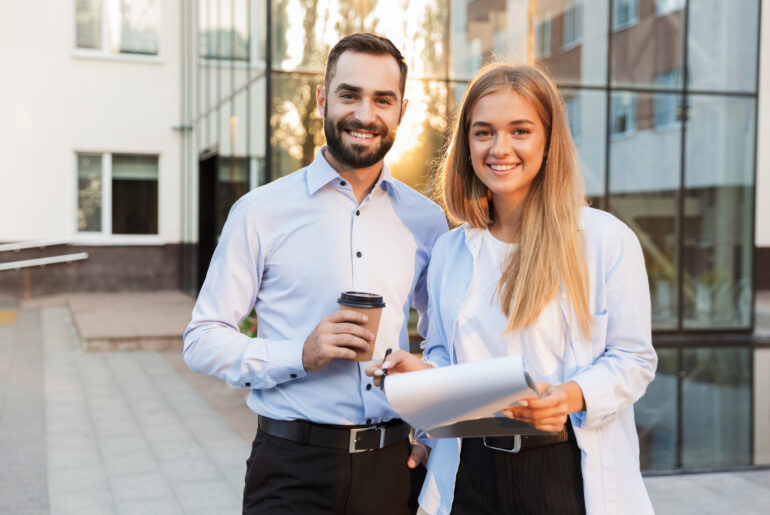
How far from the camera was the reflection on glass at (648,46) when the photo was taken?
1130 cm

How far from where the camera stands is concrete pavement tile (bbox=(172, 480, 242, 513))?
453cm

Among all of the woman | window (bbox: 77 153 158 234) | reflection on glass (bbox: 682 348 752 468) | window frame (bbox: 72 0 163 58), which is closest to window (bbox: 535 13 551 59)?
reflection on glass (bbox: 682 348 752 468)

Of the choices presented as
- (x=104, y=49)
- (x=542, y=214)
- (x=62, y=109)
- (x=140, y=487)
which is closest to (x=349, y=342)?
(x=542, y=214)

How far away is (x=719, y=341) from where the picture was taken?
11602mm

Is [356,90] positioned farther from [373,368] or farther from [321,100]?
[373,368]

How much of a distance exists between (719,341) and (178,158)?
34.2 ft

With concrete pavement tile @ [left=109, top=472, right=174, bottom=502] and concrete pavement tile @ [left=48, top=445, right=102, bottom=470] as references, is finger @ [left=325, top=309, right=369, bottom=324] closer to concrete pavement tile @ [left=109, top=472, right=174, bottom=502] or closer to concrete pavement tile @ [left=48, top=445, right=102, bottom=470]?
concrete pavement tile @ [left=109, top=472, right=174, bottom=502]

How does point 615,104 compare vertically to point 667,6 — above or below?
below

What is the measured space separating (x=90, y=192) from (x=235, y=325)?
1477cm

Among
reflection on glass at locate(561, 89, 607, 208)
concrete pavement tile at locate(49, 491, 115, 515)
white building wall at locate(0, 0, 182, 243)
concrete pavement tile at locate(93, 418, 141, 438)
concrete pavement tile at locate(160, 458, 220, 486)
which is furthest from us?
white building wall at locate(0, 0, 182, 243)

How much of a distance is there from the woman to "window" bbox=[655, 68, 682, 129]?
1014cm

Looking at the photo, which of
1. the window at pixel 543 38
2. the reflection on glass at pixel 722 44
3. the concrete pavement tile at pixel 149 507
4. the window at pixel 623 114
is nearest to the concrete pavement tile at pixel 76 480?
the concrete pavement tile at pixel 149 507

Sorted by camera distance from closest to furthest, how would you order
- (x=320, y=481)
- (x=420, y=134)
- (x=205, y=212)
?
(x=320, y=481)
(x=420, y=134)
(x=205, y=212)

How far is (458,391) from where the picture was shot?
161 centimetres
